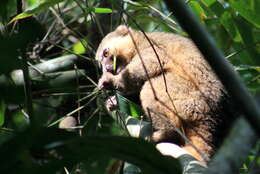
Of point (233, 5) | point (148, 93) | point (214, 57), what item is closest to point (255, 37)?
point (233, 5)

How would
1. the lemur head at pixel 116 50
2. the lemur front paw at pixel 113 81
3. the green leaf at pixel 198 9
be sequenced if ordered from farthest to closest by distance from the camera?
the lemur head at pixel 116 50
the lemur front paw at pixel 113 81
the green leaf at pixel 198 9

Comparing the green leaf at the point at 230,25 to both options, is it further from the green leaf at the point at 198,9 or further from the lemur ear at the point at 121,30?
the lemur ear at the point at 121,30

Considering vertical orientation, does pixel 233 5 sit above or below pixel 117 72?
above

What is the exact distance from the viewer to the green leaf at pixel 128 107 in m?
4.40

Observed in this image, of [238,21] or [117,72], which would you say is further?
[117,72]

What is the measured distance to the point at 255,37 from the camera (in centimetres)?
484

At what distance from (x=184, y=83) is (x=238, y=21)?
863 mm

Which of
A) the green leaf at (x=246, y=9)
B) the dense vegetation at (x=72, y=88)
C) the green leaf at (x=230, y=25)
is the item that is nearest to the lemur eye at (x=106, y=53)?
the dense vegetation at (x=72, y=88)

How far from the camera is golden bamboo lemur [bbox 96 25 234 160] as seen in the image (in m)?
4.43

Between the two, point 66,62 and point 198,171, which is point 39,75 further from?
point 198,171

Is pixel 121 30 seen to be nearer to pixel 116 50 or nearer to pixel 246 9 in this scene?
pixel 116 50

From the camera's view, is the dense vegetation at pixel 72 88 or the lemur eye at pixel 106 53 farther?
the lemur eye at pixel 106 53

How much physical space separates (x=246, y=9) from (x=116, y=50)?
→ 1.96 metres

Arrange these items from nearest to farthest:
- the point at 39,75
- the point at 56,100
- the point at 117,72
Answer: the point at 39,75 → the point at 56,100 → the point at 117,72
